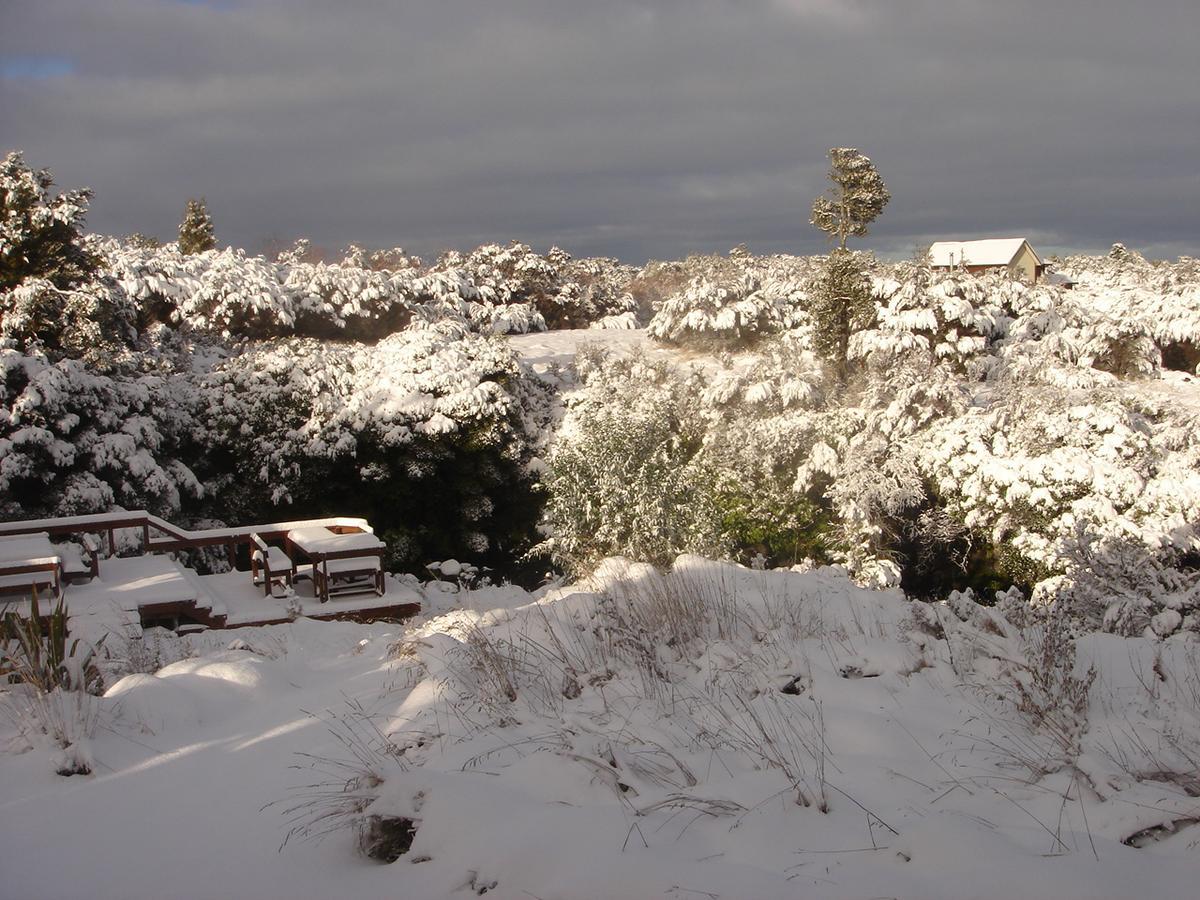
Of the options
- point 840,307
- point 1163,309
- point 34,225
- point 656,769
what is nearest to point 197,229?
point 34,225

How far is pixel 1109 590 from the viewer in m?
6.27

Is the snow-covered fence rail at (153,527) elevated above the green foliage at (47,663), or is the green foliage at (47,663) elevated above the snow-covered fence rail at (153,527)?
the green foliage at (47,663)

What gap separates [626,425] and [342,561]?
3.95m

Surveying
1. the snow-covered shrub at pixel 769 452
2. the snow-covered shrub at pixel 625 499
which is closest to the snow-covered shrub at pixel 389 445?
the snow-covered shrub at pixel 625 499

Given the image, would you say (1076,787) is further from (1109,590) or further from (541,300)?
(541,300)

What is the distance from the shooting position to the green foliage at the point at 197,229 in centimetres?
3266

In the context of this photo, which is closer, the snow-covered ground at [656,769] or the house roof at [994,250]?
the snow-covered ground at [656,769]

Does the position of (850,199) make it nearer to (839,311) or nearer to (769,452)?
(839,311)

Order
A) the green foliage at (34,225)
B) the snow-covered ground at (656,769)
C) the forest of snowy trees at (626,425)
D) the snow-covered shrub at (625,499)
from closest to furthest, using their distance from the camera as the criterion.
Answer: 1. the snow-covered ground at (656,769)
2. the snow-covered shrub at (625,499)
3. the forest of snowy trees at (626,425)
4. the green foliage at (34,225)

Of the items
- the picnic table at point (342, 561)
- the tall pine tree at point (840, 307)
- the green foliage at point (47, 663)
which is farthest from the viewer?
the tall pine tree at point (840, 307)

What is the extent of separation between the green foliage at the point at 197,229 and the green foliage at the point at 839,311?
81.0 ft

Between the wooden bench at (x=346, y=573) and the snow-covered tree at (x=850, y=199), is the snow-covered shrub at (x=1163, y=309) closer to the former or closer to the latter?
the snow-covered tree at (x=850, y=199)

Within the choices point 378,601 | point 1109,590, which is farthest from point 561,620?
point 378,601

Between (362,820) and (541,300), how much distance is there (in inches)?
1034
